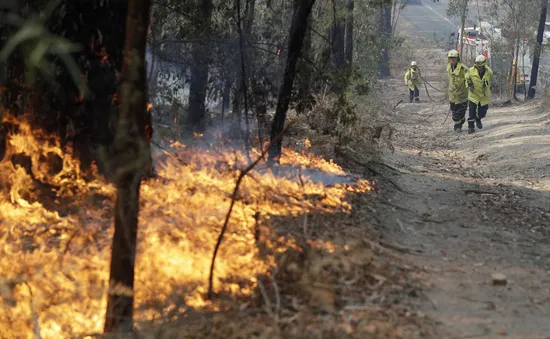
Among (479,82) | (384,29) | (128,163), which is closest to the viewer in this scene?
(128,163)

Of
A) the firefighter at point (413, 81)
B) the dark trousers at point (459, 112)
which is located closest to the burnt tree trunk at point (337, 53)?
the dark trousers at point (459, 112)

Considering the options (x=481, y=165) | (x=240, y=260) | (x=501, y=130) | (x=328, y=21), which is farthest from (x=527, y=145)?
(x=240, y=260)

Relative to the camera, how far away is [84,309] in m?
5.49

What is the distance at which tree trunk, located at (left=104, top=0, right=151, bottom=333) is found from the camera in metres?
4.38

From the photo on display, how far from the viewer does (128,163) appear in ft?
14.8

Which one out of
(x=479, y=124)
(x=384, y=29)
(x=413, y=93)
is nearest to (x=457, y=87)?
(x=479, y=124)

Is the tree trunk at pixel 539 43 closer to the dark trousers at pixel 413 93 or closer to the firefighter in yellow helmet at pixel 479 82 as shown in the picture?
the dark trousers at pixel 413 93

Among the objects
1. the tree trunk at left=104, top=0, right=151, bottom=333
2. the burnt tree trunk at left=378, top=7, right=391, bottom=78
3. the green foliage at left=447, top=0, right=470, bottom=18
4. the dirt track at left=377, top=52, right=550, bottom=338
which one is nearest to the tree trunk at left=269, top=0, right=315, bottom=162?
the dirt track at left=377, top=52, right=550, bottom=338

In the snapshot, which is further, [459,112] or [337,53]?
[459,112]

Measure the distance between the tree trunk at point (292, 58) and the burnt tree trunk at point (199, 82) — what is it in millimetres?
2184

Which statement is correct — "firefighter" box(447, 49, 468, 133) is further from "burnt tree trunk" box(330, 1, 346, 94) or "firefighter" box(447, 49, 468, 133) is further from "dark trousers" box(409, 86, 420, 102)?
"dark trousers" box(409, 86, 420, 102)

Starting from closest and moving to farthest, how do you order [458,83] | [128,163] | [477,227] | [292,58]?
[128,163] < [477,227] < [292,58] < [458,83]

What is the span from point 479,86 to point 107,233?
12.2 metres

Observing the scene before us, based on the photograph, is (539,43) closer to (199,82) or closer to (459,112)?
(459,112)
